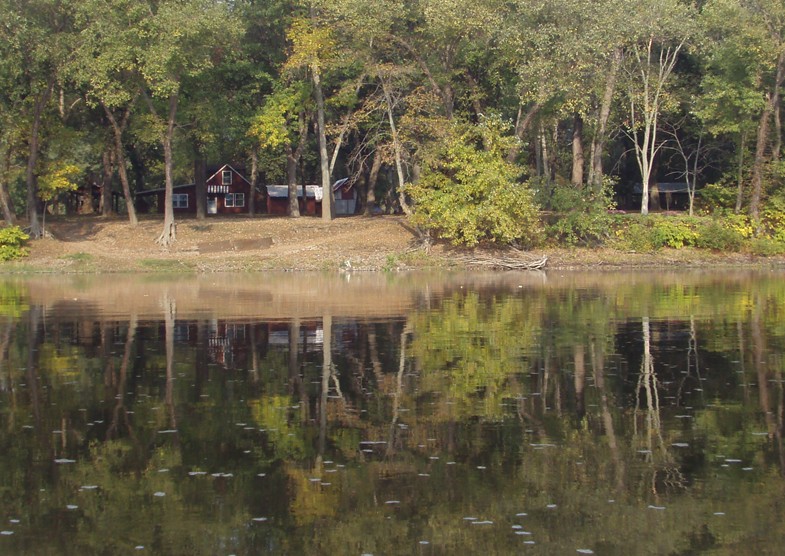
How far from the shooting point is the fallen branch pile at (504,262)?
163 ft

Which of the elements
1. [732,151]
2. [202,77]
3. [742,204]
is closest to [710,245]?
Result: [742,204]

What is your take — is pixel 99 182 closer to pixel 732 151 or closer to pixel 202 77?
pixel 202 77

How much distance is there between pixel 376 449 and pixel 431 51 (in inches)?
1735

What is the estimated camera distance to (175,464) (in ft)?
41.4

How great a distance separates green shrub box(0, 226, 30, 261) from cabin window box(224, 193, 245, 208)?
35.2 m

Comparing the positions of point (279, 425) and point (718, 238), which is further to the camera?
point (718, 238)

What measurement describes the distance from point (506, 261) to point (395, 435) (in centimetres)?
3703

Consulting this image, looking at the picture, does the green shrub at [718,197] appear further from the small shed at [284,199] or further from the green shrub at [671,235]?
the small shed at [284,199]

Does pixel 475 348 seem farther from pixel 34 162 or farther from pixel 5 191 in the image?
pixel 5 191

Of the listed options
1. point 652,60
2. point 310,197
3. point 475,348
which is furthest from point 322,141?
point 475,348

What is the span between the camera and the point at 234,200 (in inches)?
3420

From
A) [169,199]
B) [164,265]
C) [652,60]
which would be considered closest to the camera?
[164,265]

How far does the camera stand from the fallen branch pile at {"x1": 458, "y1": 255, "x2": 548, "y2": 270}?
49656mm

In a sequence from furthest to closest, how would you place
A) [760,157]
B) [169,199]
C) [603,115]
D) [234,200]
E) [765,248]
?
[234,200]
[169,199]
[760,157]
[603,115]
[765,248]
